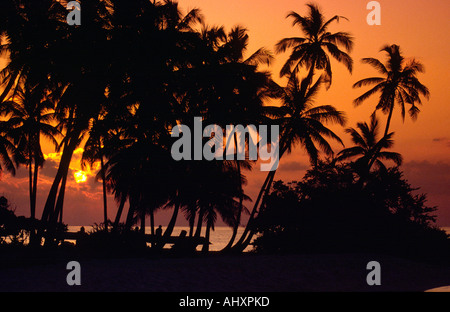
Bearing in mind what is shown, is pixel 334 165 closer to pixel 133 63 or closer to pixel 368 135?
pixel 368 135

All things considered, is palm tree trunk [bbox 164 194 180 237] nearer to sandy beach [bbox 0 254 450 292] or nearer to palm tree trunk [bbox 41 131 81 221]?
palm tree trunk [bbox 41 131 81 221]

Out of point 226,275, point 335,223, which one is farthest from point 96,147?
point 226,275

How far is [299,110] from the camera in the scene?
33.3 metres

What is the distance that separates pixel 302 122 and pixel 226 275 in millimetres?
17555

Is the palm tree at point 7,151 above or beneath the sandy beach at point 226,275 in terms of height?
above

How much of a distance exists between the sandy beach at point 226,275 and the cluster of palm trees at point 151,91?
9.50 meters

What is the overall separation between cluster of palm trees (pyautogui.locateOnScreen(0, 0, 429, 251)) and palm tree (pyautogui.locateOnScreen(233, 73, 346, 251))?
0.06 m

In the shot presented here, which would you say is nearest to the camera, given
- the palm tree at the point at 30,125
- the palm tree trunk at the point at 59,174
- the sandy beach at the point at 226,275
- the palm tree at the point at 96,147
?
the sandy beach at the point at 226,275

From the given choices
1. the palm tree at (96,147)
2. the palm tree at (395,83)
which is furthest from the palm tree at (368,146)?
the palm tree at (96,147)

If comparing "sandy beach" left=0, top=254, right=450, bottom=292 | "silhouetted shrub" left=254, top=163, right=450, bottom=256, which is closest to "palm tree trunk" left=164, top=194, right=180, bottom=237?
"silhouetted shrub" left=254, top=163, right=450, bottom=256

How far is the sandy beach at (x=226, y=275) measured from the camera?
15312 millimetres

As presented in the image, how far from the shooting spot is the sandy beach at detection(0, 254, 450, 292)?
15312 millimetres

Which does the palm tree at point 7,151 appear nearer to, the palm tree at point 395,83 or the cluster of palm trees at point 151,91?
the cluster of palm trees at point 151,91

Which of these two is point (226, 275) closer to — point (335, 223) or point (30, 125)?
point (335, 223)
